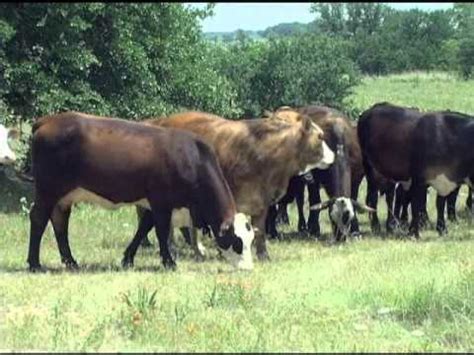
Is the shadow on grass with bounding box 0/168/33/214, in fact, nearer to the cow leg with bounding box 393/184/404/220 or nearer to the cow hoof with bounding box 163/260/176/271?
the cow hoof with bounding box 163/260/176/271

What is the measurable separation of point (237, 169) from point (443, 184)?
149 inches

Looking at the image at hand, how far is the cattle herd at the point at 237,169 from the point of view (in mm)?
11703

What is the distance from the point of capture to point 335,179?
15.1 metres

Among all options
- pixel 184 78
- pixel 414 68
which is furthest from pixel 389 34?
pixel 184 78

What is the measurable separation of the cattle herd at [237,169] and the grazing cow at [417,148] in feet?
0.05

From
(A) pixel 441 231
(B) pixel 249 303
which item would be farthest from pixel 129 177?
(A) pixel 441 231

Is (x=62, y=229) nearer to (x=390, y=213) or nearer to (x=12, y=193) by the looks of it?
(x=390, y=213)

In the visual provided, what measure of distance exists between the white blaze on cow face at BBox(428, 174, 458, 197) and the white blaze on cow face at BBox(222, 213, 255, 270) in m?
4.33

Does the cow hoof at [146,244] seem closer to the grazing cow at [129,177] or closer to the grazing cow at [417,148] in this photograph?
the grazing cow at [129,177]

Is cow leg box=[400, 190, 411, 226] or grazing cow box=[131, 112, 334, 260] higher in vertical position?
grazing cow box=[131, 112, 334, 260]

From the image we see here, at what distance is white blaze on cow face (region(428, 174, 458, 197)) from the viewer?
15188mm

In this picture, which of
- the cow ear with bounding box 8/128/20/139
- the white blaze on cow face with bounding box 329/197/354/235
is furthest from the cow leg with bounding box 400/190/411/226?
the cow ear with bounding box 8/128/20/139

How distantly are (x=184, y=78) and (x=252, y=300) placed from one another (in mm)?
11217

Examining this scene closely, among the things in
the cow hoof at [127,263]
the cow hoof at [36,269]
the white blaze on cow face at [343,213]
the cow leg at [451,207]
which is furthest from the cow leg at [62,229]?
the cow leg at [451,207]
